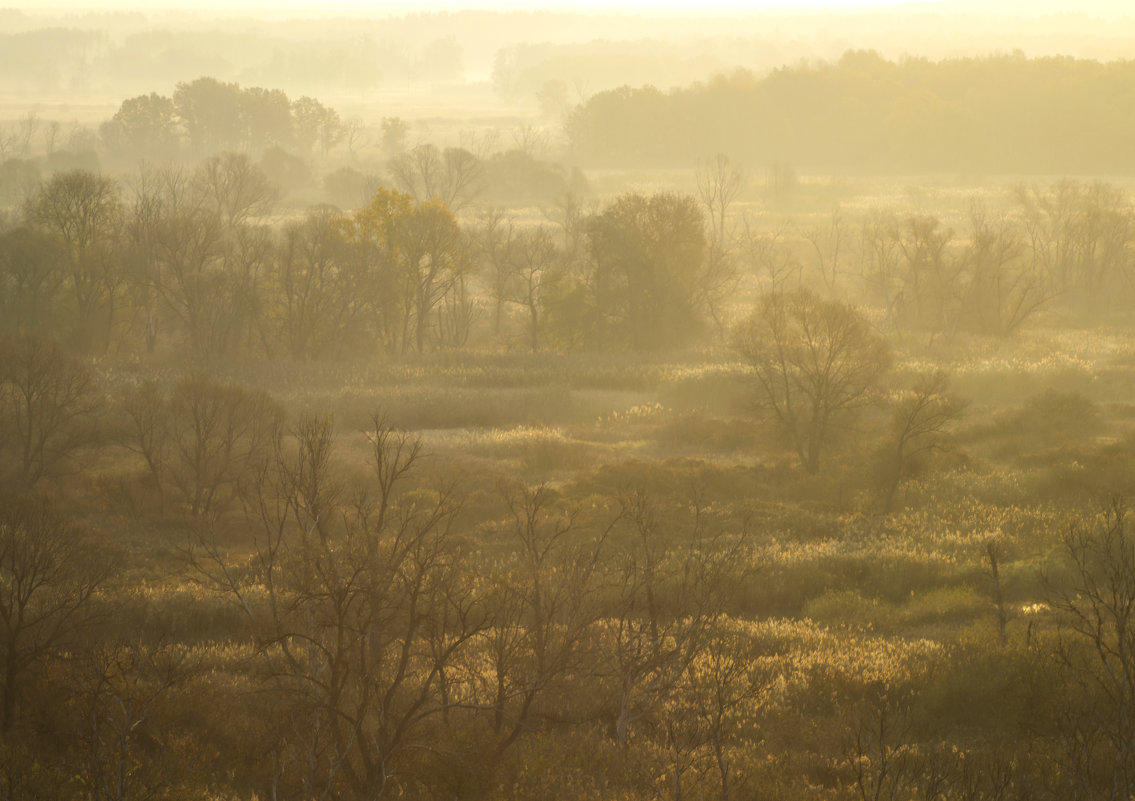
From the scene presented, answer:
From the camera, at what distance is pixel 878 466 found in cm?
3647

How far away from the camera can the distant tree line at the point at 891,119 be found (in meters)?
115

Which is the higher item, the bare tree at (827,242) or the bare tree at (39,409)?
the bare tree at (827,242)

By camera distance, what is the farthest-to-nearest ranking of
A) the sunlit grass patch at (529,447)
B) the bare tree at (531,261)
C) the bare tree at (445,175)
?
the bare tree at (445,175) < the bare tree at (531,261) < the sunlit grass patch at (529,447)

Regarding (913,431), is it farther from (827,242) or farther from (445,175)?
(445,175)

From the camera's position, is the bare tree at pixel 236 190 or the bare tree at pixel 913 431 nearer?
the bare tree at pixel 913 431

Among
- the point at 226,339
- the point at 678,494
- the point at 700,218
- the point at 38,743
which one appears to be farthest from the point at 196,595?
the point at 700,218

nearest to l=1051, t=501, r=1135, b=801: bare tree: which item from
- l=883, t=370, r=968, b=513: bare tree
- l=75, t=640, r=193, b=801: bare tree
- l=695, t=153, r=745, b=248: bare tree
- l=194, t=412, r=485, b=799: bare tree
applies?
l=883, t=370, r=968, b=513: bare tree

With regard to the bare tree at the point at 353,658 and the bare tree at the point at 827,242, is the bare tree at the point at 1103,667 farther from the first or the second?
the bare tree at the point at 827,242

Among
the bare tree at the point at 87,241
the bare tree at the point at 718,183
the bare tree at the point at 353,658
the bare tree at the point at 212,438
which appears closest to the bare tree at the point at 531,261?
the bare tree at the point at 87,241

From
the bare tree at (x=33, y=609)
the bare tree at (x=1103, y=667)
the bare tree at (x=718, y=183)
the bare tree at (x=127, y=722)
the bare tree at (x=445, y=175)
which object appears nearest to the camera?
the bare tree at (x=1103, y=667)

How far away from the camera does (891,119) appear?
121750 millimetres

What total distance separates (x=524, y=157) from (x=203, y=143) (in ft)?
156

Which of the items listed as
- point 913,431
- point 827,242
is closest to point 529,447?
point 913,431

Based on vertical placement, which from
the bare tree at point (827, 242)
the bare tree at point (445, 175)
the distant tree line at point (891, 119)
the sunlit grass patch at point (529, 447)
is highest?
the distant tree line at point (891, 119)
